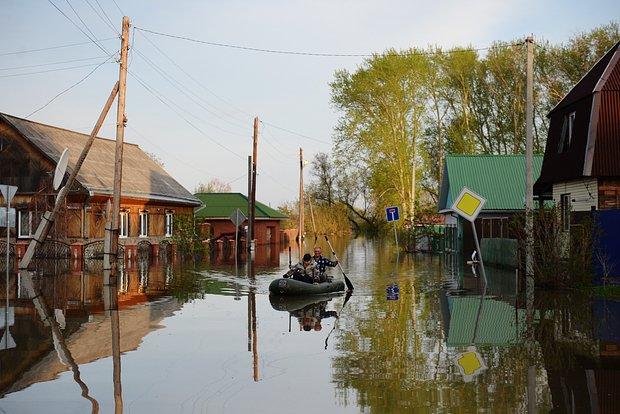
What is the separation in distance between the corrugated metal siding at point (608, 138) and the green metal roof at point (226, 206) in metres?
37.2

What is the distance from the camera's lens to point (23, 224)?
135 ft

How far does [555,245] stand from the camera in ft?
71.0

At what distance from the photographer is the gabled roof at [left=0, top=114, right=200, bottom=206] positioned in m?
40.7

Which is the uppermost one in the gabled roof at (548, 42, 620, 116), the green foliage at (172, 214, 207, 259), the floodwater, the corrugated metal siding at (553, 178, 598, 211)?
the gabled roof at (548, 42, 620, 116)

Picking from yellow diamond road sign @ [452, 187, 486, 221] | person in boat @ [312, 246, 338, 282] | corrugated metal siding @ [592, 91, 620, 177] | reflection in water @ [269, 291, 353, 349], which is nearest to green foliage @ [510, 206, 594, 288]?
yellow diamond road sign @ [452, 187, 486, 221]

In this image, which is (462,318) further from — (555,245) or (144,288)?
(144,288)

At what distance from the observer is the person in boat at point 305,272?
2153cm

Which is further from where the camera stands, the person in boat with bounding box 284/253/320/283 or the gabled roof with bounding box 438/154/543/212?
the gabled roof with bounding box 438/154/543/212

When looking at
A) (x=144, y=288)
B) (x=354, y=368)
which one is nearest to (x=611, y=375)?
(x=354, y=368)

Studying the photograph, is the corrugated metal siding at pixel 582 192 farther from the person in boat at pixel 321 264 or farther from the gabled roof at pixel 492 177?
the gabled roof at pixel 492 177

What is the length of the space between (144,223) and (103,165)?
167 inches

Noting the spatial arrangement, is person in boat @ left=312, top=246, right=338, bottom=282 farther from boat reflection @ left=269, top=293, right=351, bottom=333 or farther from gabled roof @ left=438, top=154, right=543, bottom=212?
gabled roof @ left=438, top=154, right=543, bottom=212

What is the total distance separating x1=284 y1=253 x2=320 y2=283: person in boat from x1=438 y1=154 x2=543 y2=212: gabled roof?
22.6m

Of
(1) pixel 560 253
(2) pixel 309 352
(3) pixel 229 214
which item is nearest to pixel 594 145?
(1) pixel 560 253
